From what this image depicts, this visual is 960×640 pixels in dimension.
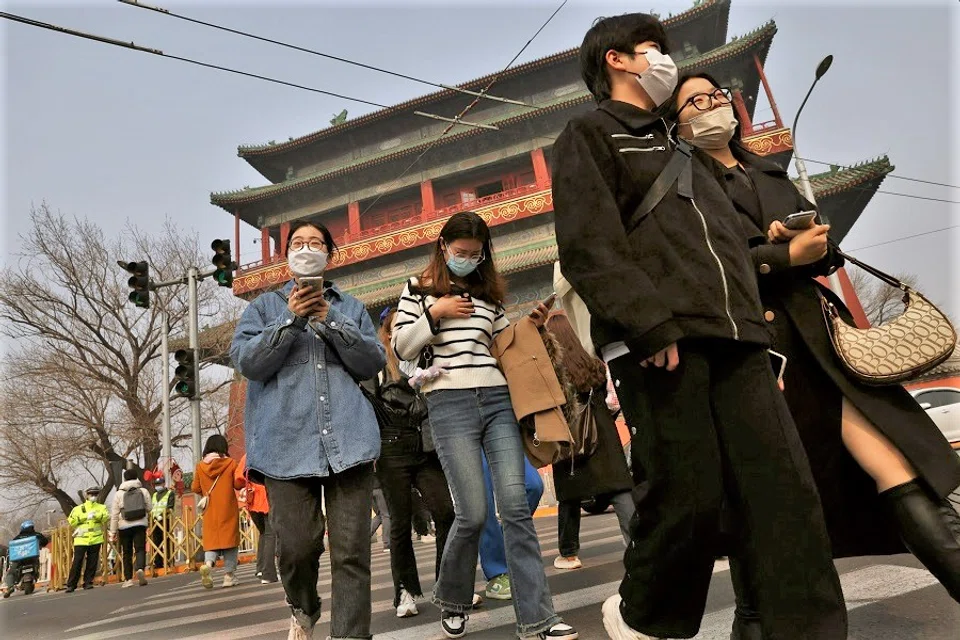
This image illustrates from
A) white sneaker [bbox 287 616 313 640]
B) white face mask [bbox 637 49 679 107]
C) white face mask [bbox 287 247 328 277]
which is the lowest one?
white sneaker [bbox 287 616 313 640]

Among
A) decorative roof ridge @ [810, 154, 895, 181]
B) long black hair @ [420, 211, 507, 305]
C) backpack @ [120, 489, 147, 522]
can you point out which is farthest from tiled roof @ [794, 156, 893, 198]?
long black hair @ [420, 211, 507, 305]

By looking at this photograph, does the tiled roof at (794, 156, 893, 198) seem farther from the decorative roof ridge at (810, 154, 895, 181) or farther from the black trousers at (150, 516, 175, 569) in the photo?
the black trousers at (150, 516, 175, 569)

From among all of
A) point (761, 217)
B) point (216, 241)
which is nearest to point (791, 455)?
point (761, 217)

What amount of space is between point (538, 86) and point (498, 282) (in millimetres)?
29279

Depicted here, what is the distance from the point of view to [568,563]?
17.5 ft

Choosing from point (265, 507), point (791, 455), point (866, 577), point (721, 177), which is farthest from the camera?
point (265, 507)

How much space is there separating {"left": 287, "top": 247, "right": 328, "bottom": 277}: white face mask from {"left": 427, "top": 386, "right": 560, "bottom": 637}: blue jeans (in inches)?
31.0

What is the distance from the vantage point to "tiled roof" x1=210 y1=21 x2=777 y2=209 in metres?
27.8

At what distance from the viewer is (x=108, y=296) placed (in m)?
27.4

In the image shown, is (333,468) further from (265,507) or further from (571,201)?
(265,507)

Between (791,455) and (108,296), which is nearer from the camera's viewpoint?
(791,455)

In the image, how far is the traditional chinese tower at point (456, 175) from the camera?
25.1 meters

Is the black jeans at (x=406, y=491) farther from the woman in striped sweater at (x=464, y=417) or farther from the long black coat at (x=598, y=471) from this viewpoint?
the woman in striped sweater at (x=464, y=417)

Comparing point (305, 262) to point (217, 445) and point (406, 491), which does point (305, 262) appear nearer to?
point (406, 491)
